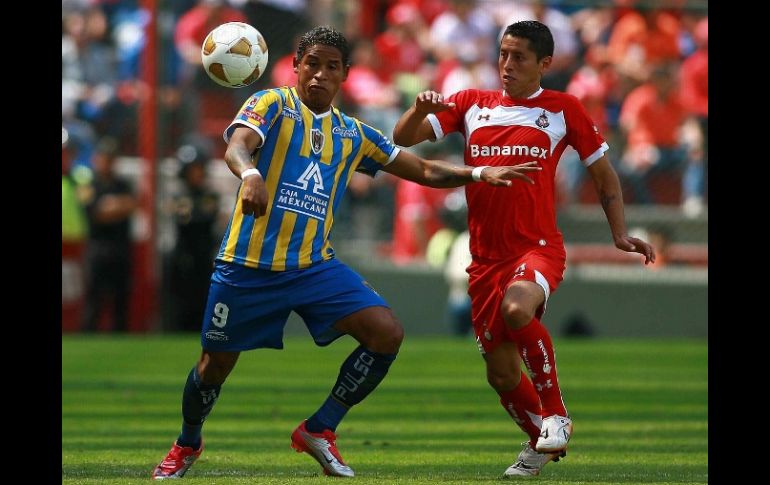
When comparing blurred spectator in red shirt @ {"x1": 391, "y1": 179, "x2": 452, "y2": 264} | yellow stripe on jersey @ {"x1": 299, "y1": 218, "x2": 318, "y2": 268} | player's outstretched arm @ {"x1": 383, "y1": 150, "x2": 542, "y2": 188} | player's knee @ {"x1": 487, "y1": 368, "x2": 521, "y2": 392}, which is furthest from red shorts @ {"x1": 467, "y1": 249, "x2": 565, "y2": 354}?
blurred spectator in red shirt @ {"x1": 391, "y1": 179, "x2": 452, "y2": 264}

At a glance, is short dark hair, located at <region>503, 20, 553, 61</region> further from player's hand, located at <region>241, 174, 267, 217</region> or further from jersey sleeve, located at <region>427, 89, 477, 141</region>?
player's hand, located at <region>241, 174, 267, 217</region>

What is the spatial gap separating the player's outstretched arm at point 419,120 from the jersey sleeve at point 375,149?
8.7 inches

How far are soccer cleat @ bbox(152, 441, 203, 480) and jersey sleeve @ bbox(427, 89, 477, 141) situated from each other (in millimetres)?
2290

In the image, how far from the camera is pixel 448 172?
306 inches

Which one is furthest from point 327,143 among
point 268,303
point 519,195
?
point 519,195

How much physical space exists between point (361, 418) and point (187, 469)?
3522 mm

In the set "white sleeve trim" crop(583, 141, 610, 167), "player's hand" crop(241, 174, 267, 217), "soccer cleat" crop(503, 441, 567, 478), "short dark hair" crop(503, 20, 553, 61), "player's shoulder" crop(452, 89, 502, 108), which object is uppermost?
"short dark hair" crop(503, 20, 553, 61)

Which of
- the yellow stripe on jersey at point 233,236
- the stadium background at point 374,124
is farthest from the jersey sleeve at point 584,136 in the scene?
the stadium background at point 374,124

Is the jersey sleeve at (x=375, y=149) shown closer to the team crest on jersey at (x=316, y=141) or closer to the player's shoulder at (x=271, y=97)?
the team crest on jersey at (x=316, y=141)

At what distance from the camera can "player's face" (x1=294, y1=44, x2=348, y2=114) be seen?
7.55 m

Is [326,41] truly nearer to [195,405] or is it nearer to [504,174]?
[504,174]

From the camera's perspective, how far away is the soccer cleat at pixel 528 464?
7.63m
